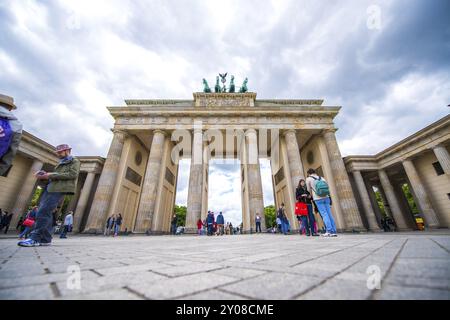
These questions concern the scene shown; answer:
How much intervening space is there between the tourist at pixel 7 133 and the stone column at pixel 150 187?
37.5ft

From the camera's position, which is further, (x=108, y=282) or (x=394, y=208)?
(x=394, y=208)

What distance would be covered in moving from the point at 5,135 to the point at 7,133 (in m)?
0.04

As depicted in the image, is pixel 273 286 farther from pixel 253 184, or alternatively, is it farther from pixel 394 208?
pixel 394 208

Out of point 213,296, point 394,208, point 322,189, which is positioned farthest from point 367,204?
point 213,296

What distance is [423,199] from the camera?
608 inches

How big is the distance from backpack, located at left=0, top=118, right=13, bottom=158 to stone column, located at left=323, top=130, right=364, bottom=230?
1679 centimetres

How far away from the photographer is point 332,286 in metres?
0.82

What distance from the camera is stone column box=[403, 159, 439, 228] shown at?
14.8 metres

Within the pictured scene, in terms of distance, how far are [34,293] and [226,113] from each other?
54.2ft

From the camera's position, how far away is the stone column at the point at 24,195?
13.9 meters

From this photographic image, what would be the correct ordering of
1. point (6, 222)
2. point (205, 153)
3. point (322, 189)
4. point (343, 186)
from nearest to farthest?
point (322, 189) < point (6, 222) < point (343, 186) < point (205, 153)

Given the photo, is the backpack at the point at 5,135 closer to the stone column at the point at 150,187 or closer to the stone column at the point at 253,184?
the stone column at the point at 150,187

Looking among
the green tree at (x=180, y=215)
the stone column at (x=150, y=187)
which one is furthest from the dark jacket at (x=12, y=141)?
the green tree at (x=180, y=215)

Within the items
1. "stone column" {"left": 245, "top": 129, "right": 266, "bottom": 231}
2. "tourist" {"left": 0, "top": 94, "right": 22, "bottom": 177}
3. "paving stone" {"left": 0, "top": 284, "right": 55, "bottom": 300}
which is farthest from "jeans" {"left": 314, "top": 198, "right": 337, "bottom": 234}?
"stone column" {"left": 245, "top": 129, "right": 266, "bottom": 231}
